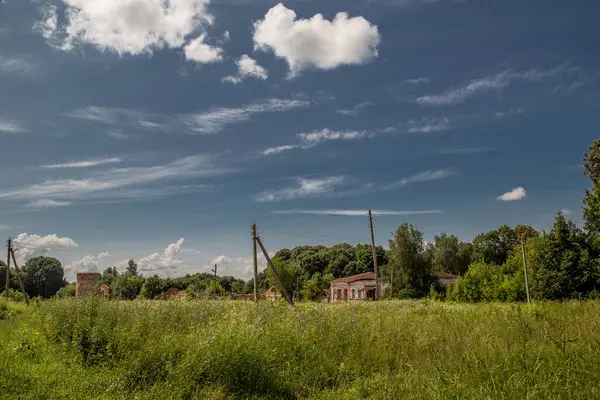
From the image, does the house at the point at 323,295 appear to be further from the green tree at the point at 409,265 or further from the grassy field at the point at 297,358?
the grassy field at the point at 297,358

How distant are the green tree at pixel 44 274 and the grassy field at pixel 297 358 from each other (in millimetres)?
82325

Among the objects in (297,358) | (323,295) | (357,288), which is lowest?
(323,295)

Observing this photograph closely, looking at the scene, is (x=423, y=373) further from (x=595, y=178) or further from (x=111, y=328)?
(x=595, y=178)

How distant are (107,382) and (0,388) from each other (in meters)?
1.29

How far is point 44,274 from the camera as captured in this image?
79.6m

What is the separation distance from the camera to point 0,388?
541cm

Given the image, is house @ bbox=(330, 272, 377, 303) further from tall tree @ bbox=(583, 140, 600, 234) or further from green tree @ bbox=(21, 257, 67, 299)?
green tree @ bbox=(21, 257, 67, 299)

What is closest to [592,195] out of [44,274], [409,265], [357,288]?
[409,265]

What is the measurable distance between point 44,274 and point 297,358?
291ft

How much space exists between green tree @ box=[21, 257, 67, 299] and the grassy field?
82.3 metres

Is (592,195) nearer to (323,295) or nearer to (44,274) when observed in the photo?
(323,295)

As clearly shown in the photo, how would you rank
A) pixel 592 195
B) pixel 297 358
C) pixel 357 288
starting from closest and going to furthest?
pixel 297 358, pixel 592 195, pixel 357 288

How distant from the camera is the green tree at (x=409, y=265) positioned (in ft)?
147

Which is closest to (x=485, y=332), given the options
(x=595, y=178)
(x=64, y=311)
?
(x=64, y=311)
